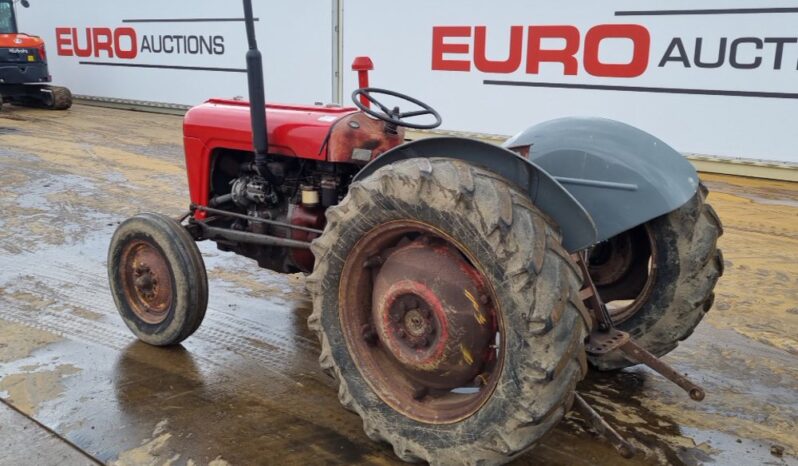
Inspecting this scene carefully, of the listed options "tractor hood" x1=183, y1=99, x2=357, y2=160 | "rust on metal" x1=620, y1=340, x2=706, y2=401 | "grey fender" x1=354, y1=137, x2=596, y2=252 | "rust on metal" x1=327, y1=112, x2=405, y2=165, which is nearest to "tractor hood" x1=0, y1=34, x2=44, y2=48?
"tractor hood" x1=183, y1=99, x2=357, y2=160

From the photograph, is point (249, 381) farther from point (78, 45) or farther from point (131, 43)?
point (78, 45)

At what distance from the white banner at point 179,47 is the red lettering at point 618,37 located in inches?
181

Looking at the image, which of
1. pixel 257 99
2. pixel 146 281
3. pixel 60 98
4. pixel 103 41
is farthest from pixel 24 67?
pixel 257 99

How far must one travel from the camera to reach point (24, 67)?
14.9 m

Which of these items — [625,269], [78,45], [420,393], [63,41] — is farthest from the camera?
[63,41]

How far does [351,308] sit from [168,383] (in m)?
1.13

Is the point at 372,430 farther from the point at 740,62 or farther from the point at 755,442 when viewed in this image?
the point at 740,62

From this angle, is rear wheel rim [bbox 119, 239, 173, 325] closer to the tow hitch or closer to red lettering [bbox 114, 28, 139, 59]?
the tow hitch

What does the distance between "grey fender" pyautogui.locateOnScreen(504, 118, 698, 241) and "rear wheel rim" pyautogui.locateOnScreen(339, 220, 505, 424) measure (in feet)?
1.92

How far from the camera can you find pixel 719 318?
4.03 meters

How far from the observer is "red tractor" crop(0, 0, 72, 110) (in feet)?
48.4

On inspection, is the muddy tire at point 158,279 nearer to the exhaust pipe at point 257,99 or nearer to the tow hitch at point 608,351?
the exhaust pipe at point 257,99

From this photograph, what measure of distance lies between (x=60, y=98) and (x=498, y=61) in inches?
398

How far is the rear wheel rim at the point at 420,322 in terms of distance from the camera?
229 centimetres
